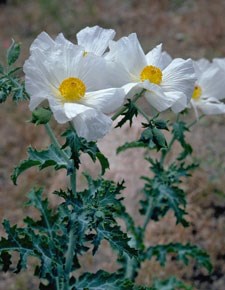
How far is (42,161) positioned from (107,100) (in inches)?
13.9

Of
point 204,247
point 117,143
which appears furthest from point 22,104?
point 204,247

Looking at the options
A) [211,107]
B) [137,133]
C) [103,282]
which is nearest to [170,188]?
[211,107]

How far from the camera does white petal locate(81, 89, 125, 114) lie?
1.39 meters

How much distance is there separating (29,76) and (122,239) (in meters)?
0.54

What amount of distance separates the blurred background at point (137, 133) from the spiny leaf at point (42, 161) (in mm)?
1438

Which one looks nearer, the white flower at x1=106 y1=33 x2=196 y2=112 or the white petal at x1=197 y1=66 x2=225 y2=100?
the white flower at x1=106 y1=33 x2=196 y2=112

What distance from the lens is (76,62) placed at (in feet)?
4.74

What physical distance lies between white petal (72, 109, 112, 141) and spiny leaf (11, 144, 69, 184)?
275 millimetres

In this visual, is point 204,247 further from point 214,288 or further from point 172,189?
point 172,189

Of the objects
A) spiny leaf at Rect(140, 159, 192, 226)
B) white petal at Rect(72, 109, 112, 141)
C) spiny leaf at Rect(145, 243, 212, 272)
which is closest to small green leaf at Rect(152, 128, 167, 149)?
white petal at Rect(72, 109, 112, 141)

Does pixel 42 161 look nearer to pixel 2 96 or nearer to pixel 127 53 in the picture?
pixel 2 96

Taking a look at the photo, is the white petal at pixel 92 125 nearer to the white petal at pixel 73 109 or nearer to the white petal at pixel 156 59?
the white petal at pixel 73 109

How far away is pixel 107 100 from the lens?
139 centimetres

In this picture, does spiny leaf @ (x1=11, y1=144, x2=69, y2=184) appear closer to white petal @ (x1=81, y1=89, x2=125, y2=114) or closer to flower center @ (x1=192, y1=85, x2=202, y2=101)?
white petal @ (x1=81, y1=89, x2=125, y2=114)
